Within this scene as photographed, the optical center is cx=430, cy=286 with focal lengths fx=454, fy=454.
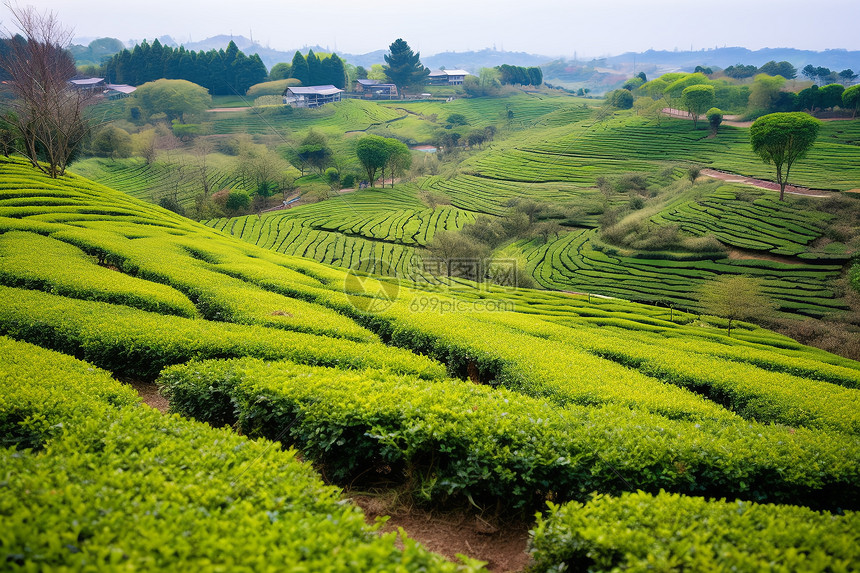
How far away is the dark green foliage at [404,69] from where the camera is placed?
432ft

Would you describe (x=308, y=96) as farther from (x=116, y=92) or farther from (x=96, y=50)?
(x=96, y=50)

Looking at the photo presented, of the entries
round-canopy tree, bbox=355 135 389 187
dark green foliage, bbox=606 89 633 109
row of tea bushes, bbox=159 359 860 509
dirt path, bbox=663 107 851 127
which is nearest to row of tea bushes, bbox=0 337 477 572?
row of tea bushes, bbox=159 359 860 509

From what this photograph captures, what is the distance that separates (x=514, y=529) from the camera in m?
6.29

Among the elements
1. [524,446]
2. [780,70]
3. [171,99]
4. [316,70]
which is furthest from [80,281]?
[780,70]

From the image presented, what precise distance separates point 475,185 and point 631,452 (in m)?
69.0

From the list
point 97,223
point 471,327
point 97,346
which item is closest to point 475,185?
point 97,223

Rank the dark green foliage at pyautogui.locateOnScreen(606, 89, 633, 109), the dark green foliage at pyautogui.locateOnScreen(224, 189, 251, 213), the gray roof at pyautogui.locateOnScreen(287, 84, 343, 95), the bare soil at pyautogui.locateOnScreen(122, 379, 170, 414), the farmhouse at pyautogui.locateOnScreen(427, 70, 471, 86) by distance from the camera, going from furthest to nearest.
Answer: the farmhouse at pyautogui.locateOnScreen(427, 70, 471, 86)
the gray roof at pyautogui.locateOnScreen(287, 84, 343, 95)
the dark green foliage at pyautogui.locateOnScreen(606, 89, 633, 109)
the dark green foliage at pyautogui.locateOnScreen(224, 189, 251, 213)
the bare soil at pyautogui.locateOnScreen(122, 379, 170, 414)

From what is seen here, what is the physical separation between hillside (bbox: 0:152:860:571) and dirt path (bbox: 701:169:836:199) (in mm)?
46360

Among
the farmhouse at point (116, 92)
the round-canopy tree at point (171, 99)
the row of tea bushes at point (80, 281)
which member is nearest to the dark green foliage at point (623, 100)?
the round-canopy tree at point (171, 99)

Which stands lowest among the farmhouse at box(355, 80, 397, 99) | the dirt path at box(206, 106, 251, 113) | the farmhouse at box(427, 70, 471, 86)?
the dirt path at box(206, 106, 251, 113)

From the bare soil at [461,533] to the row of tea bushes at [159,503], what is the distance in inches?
46.5

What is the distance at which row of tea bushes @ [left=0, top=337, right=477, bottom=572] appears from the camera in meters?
3.79

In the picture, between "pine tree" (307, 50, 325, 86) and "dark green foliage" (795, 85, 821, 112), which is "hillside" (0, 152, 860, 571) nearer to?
"dark green foliage" (795, 85, 821, 112)

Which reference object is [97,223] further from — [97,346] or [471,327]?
[471,327]
